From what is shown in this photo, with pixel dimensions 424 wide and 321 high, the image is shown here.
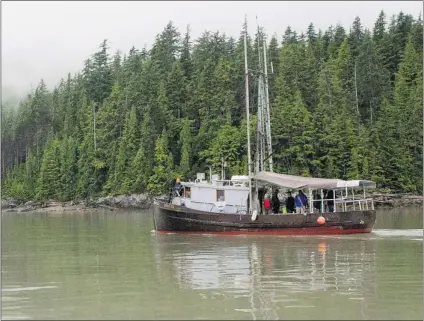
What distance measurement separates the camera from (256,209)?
99.8 ft

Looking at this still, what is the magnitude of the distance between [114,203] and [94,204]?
11.6 feet

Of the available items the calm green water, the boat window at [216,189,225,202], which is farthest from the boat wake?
the boat window at [216,189,225,202]

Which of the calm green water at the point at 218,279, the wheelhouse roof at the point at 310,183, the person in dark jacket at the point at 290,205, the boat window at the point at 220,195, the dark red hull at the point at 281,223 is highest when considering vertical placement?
the wheelhouse roof at the point at 310,183

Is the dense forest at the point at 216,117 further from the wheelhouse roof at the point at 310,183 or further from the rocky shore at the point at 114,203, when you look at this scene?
the wheelhouse roof at the point at 310,183

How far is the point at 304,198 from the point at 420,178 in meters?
47.2

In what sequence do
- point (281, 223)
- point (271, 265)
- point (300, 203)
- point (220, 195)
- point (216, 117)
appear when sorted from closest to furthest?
point (271, 265) < point (281, 223) < point (300, 203) < point (220, 195) < point (216, 117)

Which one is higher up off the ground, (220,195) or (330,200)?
(220,195)

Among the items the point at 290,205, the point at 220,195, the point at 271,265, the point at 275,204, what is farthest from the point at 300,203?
the point at 271,265

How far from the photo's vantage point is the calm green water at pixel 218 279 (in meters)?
12.1

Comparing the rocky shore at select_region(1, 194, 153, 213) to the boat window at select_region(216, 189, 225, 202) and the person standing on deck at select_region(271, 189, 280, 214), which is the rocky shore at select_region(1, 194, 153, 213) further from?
the person standing on deck at select_region(271, 189, 280, 214)

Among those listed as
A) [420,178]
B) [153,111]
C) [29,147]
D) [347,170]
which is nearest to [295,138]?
[347,170]

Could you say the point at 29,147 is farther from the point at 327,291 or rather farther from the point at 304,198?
the point at 327,291

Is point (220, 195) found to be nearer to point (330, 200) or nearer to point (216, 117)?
point (330, 200)

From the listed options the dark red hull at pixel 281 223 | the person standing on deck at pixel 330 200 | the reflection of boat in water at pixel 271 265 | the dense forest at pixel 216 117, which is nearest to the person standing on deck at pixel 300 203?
the dark red hull at pixel 281 223
